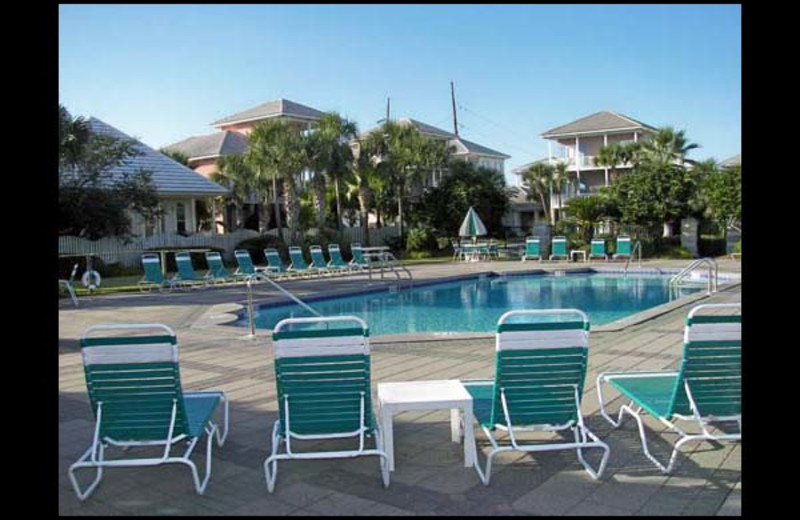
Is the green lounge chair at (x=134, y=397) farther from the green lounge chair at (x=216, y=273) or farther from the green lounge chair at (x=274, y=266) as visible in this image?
the green lounge chair at (x=274, y=266)

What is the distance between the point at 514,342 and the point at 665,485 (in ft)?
3.72

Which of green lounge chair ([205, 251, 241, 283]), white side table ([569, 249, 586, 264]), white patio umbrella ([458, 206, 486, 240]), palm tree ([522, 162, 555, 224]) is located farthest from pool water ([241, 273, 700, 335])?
palm tree ([522, 162, 555, 224])

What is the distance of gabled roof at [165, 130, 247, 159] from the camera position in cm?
3806

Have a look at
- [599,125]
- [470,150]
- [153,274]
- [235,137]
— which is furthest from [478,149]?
[153,274]

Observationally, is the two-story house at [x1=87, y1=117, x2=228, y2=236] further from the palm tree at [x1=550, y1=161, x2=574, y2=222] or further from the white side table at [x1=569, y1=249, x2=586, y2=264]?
the palm tree at [x1=550, y1=161, x2=574, y2=222]

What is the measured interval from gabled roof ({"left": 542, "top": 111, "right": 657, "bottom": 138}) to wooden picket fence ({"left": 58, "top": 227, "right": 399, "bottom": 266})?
69.4 feet

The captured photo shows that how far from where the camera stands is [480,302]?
54.9ft

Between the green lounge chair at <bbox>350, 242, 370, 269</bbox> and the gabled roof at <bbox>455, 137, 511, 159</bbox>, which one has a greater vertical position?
the gabled roof at <bbox>455, 137, 511, 159</bbox>

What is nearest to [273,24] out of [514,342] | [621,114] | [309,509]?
[514,342]

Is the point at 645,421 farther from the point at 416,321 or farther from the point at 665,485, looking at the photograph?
the point at 416,321

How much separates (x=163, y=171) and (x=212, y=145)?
36.7 ft

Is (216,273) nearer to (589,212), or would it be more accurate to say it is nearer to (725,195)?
(589,212)

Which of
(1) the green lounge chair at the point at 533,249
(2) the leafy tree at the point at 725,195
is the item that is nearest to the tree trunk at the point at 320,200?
(1) the green lounge chair at the point at 533,249
